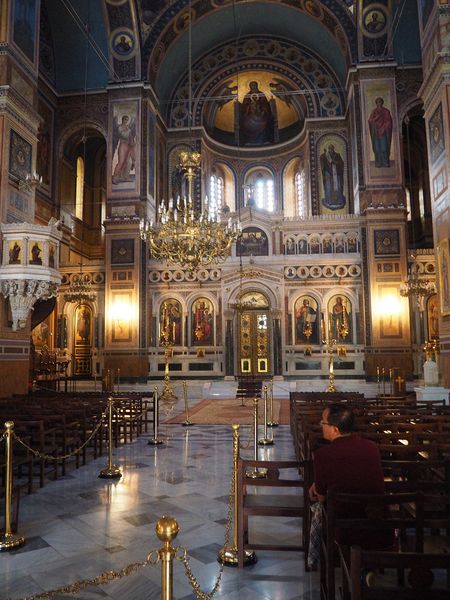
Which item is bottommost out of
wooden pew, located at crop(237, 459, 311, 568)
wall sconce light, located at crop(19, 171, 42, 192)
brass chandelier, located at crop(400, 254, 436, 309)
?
wooden pew, located at crop(237, 459, 311, 568)

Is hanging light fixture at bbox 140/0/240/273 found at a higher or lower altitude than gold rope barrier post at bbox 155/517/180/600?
higher

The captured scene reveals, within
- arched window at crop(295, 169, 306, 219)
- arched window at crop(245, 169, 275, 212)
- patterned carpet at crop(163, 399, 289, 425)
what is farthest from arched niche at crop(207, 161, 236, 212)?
patterned carpet at crop(163, 399, 289, 425)

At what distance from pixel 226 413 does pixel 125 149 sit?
12.2m

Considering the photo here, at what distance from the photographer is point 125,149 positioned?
68.1 ft

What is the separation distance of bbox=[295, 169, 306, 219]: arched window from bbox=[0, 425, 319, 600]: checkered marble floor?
19197 mm

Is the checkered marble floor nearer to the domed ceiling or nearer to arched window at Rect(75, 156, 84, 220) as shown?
the domed ceiling

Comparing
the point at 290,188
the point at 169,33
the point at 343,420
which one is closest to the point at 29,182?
the point at 343,420

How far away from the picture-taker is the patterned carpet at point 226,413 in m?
12.2

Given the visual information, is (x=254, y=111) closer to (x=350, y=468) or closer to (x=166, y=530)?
(x=350, y=468)

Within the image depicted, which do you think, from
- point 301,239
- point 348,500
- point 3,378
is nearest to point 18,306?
point 3,378

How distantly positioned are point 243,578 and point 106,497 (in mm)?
2540

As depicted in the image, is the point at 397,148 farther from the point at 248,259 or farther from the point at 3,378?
the point at 3,378

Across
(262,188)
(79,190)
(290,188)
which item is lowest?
(79,190)

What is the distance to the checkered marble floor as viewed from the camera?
143 inches
